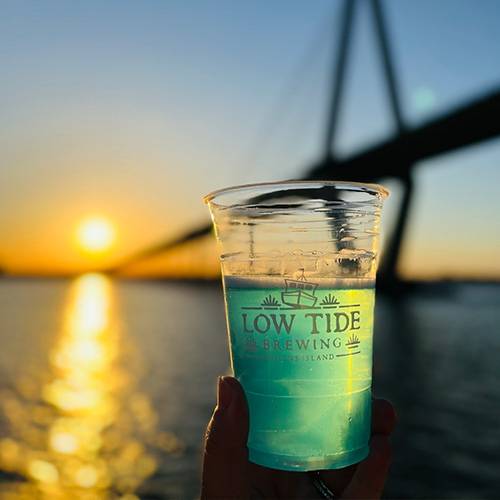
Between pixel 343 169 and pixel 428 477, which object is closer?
pixel 428 477

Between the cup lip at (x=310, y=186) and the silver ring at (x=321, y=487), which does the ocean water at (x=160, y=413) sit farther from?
the cup lip at (x=310, y=186)

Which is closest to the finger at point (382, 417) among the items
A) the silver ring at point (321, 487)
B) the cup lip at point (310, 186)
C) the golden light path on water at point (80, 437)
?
the silver ring at point (321, 487)

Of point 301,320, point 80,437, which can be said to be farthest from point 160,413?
point 301,320

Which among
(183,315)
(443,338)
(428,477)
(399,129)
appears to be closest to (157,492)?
(428,477)

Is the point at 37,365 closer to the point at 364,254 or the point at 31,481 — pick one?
the point at 31,481

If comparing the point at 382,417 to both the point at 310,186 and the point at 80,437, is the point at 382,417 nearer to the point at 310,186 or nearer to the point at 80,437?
the point at 310,186

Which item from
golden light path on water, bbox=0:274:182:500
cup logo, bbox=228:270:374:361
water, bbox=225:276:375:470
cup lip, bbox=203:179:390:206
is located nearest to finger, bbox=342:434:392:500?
water, bbox=225:276:375:470
